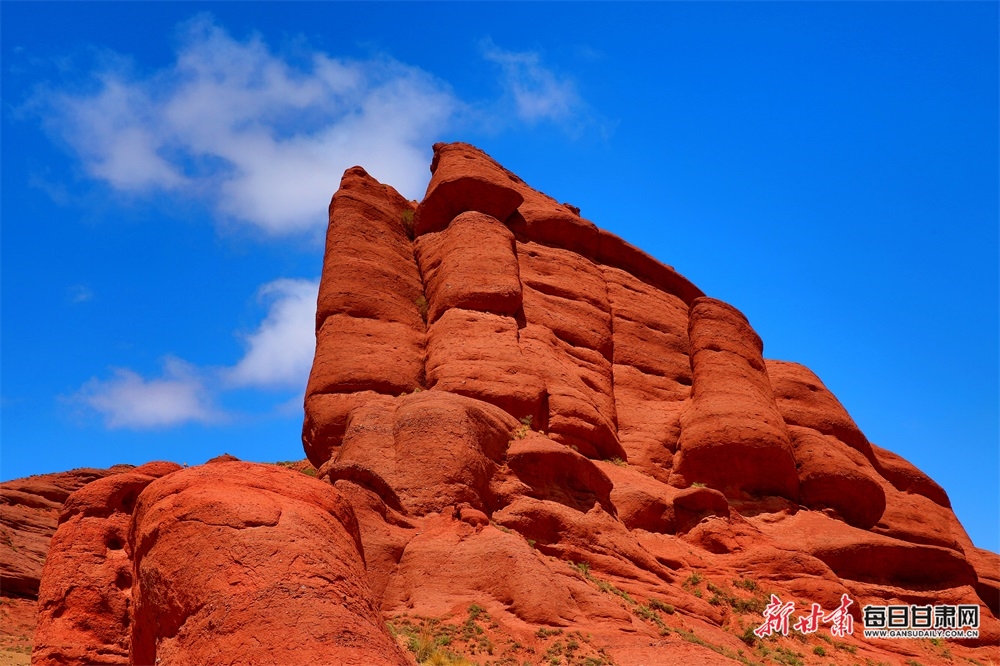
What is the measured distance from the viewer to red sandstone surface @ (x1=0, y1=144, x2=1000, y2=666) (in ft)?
46.5

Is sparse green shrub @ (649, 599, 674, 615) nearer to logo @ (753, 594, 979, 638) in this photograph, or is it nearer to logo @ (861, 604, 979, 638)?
logo @ (753, 594, 979, 638)

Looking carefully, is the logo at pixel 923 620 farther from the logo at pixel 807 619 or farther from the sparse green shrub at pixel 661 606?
the sparse green shrub at pixel 661 606

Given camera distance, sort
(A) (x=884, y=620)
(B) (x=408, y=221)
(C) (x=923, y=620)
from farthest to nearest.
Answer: (B) (x=408, y=221), (C) (x=923, y=620), (A) (x=884, y=620)

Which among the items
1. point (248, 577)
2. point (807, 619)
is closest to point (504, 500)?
point (807, 619)

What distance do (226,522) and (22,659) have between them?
54.3 ft

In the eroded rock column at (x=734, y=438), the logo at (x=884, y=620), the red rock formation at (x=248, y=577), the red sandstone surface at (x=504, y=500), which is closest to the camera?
the red rock formation at (x=248, y=577)

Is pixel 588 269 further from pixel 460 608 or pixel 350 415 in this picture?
pixel 460 608

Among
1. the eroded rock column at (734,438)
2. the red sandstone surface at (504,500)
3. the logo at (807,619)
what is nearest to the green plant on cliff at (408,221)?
the red sandstone surface at (504,500)

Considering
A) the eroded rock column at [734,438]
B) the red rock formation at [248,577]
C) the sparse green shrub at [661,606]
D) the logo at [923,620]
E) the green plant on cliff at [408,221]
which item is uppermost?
the green plant on cliff at [408,221]

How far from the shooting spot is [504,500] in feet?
88.8

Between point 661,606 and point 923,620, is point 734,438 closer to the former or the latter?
point 923,620

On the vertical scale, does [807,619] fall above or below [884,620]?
below

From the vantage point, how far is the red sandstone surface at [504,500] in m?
14.2

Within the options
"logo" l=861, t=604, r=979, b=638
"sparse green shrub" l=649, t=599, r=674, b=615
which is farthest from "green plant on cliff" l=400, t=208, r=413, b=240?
"logo" l=861, t=604, r=979, b=638
